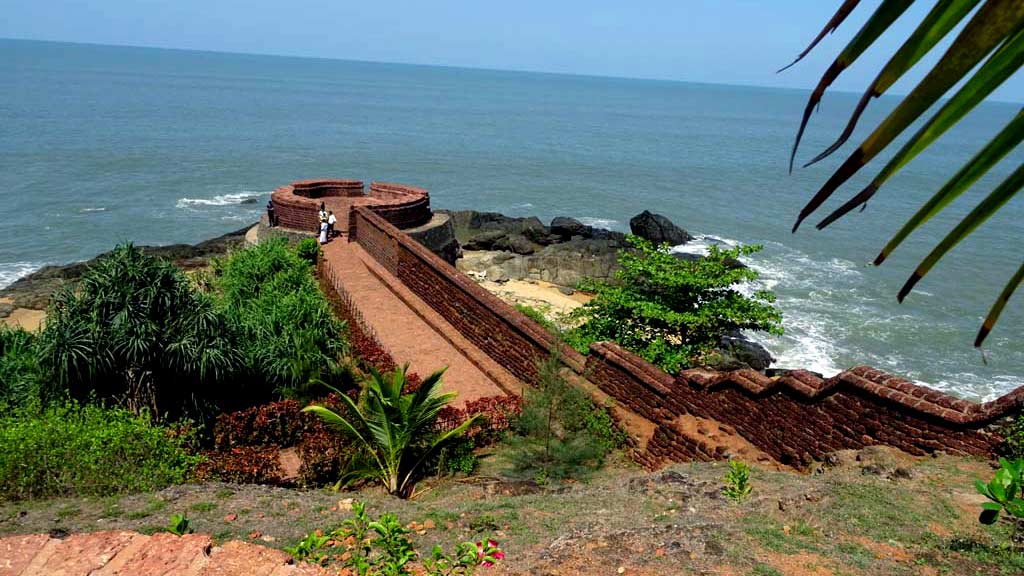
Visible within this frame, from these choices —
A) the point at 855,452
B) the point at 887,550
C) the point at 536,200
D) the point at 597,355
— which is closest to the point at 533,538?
the point at 887,550

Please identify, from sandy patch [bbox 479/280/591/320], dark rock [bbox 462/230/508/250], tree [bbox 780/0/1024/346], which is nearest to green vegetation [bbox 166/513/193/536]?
tree [bbox 780/0/1024/346]

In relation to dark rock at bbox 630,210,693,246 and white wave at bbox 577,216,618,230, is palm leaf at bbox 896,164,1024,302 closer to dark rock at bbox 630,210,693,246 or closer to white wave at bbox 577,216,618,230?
dark rock at bbox 630,210,693,246

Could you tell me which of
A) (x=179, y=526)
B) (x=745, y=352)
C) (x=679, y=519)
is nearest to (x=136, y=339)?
(x=179, y=526)

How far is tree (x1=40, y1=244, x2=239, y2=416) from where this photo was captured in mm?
10867

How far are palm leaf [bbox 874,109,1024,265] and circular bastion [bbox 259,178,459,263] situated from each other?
21.7 meters

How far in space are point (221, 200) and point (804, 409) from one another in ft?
153

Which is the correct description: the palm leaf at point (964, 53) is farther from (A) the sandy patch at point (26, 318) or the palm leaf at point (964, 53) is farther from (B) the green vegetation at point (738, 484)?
(A) the sandy patch at point (26, 318)

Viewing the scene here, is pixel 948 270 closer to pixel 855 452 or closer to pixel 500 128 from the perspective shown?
pixel 855 452

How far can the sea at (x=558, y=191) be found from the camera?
30.8m

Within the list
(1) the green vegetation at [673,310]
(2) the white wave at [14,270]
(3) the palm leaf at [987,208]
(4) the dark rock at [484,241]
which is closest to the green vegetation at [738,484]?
(1) the green vegetation at [673,310]

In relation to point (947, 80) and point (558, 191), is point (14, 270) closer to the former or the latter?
point (558, 191)

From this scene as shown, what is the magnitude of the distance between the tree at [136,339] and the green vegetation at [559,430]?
16.2 feet

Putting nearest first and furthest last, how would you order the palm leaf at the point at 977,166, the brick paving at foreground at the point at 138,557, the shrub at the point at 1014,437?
the palm leaf at the point at 977,166, the brick paving at foreground at the point at 138,557, the shrub at the point at 1014,437

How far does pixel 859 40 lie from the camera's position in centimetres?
117
